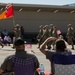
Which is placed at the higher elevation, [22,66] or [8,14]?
[8,14]

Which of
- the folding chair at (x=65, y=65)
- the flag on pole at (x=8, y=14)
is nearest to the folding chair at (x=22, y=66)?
the folding chair at (x=65, y=65)

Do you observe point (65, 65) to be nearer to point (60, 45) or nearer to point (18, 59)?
point (60, 45)

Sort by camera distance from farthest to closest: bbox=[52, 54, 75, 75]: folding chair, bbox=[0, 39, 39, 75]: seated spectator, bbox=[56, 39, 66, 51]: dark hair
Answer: bbox=[56, 39, 66, 51]: dark hair, bbox=[52, 54, 75, 75]: folding chair, bbox=[0, 39, 39, 75]: seated spectator

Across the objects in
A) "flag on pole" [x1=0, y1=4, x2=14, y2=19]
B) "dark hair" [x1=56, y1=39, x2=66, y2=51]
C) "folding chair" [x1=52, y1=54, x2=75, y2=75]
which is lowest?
"folding chair" [x1=52, y1=54, x2=75, y2=75]

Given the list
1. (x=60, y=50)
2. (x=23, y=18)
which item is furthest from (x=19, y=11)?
(x=60, y=50)

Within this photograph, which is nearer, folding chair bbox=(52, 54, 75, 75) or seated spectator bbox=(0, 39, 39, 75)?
seated spectator bbox=(0, 39, 39, 75)

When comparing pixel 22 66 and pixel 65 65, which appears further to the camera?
pixel 65 65

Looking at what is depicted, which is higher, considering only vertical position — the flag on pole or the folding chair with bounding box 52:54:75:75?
the flag on pole

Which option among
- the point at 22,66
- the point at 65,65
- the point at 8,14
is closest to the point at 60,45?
the point at 65,65

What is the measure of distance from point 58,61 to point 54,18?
31.2 metres

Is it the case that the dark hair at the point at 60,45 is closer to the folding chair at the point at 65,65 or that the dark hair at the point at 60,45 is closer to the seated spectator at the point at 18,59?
the folding chair at the point at 65,65

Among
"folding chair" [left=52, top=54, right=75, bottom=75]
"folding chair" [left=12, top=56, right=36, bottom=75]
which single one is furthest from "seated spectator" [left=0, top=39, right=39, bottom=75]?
"folding chair" [left=52, top=54, right=75, bottom=75]

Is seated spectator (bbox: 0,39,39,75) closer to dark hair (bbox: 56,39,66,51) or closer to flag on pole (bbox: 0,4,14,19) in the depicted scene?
dark hair (bbox: 56,39,66,51)

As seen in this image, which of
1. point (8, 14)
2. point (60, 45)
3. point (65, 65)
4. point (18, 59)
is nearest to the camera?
point (18, 59)
